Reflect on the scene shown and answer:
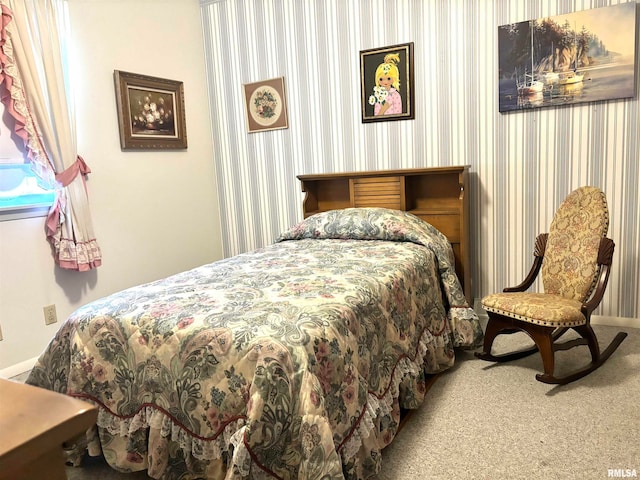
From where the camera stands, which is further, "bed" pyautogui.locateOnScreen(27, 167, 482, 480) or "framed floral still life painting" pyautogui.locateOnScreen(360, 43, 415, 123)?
"framed floral still life painting" pyautogui.locateOnScreen(360, 43, 415, 123)

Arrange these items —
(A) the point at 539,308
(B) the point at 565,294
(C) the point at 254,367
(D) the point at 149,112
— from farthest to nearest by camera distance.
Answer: (D) the point at 149,112
(B) the point at 565,294
(A) the point at 539,308
(C) the point at 254,367

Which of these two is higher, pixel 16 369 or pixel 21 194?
pixel 21 194

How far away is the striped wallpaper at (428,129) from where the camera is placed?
9.80 ft

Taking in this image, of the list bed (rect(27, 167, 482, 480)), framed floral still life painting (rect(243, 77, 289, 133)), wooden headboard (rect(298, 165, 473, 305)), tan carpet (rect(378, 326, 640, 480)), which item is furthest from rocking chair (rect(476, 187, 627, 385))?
framed floral still life painting (rect(243, 77, 289, 133))

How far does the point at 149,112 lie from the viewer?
373 centimetres

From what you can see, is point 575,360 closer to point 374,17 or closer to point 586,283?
point 586,283

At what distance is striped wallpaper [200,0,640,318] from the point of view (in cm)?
299

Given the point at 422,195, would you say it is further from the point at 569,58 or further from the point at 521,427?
the point at 521,427

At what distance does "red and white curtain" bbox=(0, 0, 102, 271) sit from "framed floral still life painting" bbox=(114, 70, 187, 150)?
417 millimetres

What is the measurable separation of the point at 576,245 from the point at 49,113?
10.5ft

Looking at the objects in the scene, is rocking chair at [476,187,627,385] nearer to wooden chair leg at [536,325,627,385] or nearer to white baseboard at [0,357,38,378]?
wooden chair leg at [536,325,627,385]
